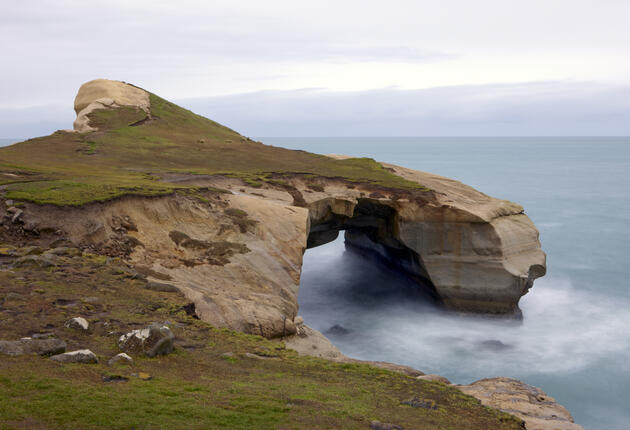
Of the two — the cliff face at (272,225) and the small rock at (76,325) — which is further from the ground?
the cliff face at (272,225)

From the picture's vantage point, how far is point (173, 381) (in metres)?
11.4

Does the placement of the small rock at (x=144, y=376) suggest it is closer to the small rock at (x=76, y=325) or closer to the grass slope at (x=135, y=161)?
the small rock at (x=76, y=325)

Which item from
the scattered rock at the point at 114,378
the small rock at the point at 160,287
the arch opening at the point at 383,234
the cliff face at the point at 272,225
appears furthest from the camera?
the arch opening at the point at 383,234

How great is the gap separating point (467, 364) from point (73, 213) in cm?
2324

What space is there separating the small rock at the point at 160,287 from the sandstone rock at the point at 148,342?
5479 mm

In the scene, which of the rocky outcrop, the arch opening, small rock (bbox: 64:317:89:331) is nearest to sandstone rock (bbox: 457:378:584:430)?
small rock (bbox: 64:317:89:331)

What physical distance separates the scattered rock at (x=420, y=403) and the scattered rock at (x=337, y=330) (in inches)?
898

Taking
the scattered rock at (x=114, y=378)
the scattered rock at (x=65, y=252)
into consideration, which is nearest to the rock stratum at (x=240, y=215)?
the scattered rock at (x=65, y=252)

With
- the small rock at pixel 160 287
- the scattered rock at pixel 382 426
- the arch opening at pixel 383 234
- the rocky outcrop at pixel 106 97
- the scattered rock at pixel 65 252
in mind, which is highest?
the rocky outcrop at pixel 106 97

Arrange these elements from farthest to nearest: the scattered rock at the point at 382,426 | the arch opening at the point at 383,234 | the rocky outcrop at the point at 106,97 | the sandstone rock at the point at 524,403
A: the rocky outcrop at the point at 106,97 < the arch opening at the point at 383,234 < the sandstone rock at the point at 524,403 < the scattered rock at the point at 382,426

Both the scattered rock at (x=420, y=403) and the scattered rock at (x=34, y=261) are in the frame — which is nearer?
the scattered rock at (x=420, y=403)

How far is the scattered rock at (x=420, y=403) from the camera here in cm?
1239

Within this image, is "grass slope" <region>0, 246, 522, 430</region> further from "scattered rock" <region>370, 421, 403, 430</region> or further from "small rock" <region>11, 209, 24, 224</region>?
"small rock" <region>11, 209, 24, 224</region>

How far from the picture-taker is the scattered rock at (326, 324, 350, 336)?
3547cm
